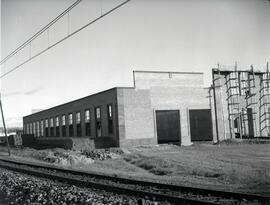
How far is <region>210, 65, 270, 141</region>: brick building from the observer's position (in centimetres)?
3891

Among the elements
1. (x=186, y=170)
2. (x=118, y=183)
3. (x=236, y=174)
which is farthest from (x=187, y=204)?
(x=186, y=170)

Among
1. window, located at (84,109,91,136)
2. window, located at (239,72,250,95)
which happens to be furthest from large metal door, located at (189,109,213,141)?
window, located at (84,109,91,136)

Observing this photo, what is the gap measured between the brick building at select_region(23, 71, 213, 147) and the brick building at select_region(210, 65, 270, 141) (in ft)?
5.05

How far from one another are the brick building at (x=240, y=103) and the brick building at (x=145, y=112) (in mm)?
1539

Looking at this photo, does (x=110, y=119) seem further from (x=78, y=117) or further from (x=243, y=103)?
(x=243, y=103)

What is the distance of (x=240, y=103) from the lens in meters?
40.7

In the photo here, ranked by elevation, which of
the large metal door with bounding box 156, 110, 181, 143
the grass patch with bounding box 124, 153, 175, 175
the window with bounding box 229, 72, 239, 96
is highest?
the window with bounding box 229, 72, 239, 96

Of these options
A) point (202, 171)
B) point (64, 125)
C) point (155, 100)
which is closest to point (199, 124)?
point (155, 100)

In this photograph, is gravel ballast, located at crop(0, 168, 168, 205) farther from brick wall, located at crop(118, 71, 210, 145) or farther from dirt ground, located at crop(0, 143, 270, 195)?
brick wall, located at crop(118, 71, 210, 145)

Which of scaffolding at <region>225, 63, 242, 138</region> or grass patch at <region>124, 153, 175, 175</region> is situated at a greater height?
scaffolding at <region>225, 63, 242, 138</region>

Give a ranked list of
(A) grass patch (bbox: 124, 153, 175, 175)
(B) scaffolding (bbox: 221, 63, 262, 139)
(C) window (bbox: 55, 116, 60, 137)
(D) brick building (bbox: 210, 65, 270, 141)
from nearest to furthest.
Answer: (A) grass patch (bbox: 124, 153, 175, 175) → (D) brick building (bbox: 210, 65, 270, 141) → (B) scaffolding (bbox: 221, 63, 262, 139) → (C) window (bbox: 55, 116, 60, 137)

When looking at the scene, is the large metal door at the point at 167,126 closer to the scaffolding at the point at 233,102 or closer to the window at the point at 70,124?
the scaffolding at the point at 233,102

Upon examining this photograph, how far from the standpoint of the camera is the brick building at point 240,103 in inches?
1532

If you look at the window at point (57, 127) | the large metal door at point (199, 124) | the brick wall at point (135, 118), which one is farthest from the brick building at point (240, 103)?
the window at point (57, 127)
